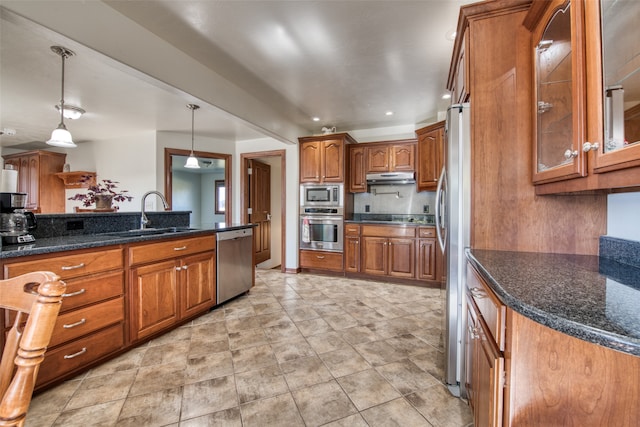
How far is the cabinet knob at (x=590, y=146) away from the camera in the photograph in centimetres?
96

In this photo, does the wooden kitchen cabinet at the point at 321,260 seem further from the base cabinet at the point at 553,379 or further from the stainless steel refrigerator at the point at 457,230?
the base cabinet at the point at 553,379

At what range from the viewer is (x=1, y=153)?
5680 mm

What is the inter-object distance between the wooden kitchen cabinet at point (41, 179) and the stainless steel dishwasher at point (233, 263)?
4.83 metres

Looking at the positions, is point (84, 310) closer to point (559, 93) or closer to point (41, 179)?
point (559, 93)

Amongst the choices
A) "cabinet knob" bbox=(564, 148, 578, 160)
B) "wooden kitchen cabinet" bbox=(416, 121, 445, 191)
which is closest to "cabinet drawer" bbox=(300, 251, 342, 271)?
"wooden kitchen cabinet" bbox=(416, 121, 445, 191)

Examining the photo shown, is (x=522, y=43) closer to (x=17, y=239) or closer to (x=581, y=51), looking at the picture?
(x=581, y=51)

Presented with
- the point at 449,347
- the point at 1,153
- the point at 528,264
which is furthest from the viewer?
the point at 1,153

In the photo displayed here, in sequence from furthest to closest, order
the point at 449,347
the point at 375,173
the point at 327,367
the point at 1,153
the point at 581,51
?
the point at 1,153 → the point at 375,173 → the point at 327,367 → the point at 449,347 → the point at 581,51

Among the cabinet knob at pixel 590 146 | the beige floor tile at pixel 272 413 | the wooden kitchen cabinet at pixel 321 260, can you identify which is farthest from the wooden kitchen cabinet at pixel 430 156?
the beige floor tile at pixel 272 413

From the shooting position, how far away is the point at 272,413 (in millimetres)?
1438

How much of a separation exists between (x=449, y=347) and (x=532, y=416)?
86cm

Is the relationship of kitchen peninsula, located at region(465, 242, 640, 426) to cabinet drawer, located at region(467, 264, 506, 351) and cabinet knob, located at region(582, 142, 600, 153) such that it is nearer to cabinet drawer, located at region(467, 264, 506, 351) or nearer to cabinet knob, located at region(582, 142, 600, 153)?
cabinet drawer, located at region(467, 264, 506, 351)

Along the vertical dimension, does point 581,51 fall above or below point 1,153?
below

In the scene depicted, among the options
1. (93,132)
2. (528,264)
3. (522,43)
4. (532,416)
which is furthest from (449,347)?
(93,132)
